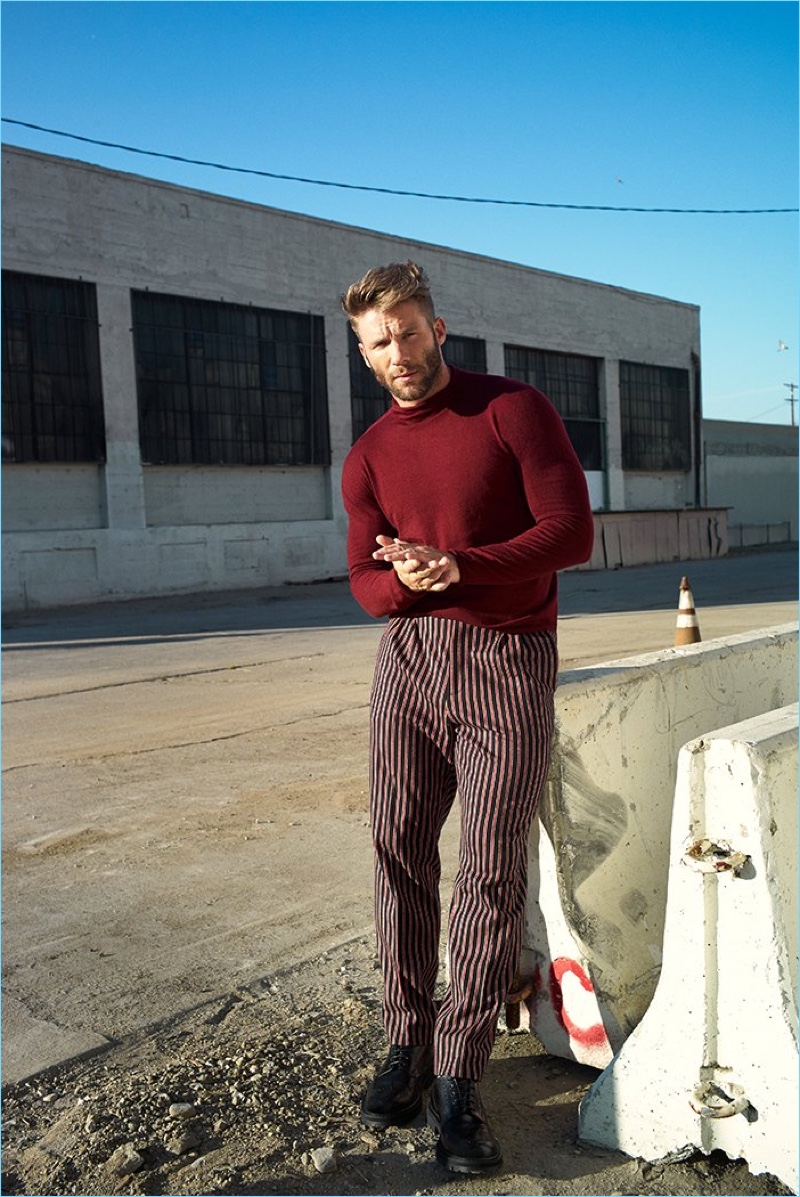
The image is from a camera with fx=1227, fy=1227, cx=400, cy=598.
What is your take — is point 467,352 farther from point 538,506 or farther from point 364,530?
point 538,506

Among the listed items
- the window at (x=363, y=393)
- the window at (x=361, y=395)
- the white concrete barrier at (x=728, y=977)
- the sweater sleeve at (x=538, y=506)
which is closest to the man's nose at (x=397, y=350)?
the sweater sleeve at (x=538, y=506)

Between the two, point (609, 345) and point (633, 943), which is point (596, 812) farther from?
point (609, 345)

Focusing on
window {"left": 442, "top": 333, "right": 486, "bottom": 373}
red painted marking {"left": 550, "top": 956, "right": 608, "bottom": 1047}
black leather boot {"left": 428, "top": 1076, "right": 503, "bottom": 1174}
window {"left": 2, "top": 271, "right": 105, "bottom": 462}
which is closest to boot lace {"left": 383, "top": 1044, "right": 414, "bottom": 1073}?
black leather boot {"left": 428, "top": 1076, "right": 503, "bottom": 1174}

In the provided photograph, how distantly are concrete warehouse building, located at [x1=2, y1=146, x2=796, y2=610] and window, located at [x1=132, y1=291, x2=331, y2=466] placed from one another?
0.04 meters

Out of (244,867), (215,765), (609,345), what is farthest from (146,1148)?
(609,345)

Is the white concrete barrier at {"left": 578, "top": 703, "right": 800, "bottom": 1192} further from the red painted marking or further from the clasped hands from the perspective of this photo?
the clasped hands

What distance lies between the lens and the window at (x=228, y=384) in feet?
84.2

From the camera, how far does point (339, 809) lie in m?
6.10

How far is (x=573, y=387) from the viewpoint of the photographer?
119 feet

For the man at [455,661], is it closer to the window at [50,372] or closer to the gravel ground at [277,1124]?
the gravel ground at [277,1124]

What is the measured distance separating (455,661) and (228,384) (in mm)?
24768

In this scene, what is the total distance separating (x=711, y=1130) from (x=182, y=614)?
59.2 feet

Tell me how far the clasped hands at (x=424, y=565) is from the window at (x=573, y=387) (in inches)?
1255

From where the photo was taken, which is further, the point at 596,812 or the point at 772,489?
the point at 772,489
